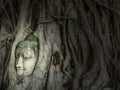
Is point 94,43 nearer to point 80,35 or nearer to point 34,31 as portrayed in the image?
point 80,35

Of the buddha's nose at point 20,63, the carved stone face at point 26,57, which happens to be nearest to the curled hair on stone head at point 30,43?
the carved stone face at point 26,57

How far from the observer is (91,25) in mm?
3734

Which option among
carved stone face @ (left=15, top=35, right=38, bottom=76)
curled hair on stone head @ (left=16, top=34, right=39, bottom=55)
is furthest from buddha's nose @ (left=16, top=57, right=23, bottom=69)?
curled hair on stone head @ (left=16, top=34, right=39, bottom=55)

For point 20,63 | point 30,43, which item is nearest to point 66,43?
point 30,43

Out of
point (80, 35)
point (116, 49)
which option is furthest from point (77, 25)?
point (116, 49)

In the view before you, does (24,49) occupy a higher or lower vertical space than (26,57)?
higher

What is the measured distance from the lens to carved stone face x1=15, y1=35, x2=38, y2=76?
3477 mm

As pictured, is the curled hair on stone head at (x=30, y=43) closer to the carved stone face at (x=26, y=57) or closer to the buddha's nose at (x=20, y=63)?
the carved stone face at (x=26, y=57)

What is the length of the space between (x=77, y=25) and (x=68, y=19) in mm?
156

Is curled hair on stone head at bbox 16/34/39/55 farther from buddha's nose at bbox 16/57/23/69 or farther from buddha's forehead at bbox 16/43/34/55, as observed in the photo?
buddha's nose at bbox 16/57/23/69

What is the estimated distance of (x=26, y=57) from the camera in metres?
3.50

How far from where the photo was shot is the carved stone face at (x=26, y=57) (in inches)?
137

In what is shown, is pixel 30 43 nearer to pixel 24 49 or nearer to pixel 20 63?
pixel 24 49

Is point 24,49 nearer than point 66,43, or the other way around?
point 24,49
